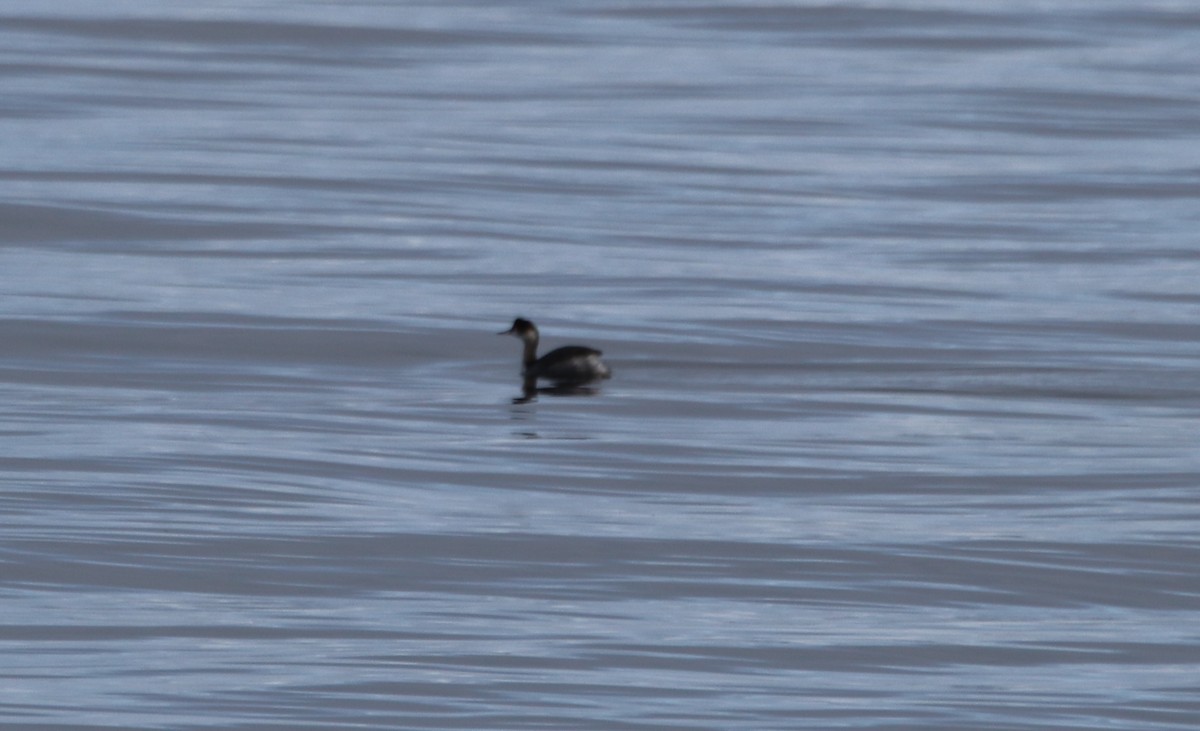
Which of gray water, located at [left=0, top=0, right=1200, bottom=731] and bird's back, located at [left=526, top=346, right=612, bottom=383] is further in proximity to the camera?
bird's back, located at [left=526, top=346, right=612, bottom=383]

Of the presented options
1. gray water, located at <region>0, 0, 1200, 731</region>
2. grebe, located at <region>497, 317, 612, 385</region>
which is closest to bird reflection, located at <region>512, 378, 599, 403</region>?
grebe, located at <region>497, 317, 612, 385</region>

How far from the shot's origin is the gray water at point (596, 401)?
8.62 m

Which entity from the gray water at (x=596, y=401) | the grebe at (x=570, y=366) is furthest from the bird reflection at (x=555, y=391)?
the gray water at (x=596, y=401)

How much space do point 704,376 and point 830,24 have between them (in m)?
28.9

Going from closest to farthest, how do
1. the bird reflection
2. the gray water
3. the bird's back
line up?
the gray water < the bird reflection < the bird's back

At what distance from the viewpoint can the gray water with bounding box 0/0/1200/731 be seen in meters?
8.62

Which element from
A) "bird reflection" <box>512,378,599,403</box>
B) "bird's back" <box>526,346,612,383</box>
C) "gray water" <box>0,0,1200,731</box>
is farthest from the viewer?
"bird's back" <box>526,346,612,383</box>

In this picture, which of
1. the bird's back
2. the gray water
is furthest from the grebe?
the gray water

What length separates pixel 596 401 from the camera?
611 inches

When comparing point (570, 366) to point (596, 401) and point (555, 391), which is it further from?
point (596, 401)

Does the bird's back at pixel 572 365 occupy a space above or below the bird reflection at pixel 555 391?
above

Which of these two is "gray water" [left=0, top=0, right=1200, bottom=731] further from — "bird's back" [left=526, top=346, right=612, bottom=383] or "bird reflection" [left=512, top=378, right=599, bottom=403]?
"bird's back" [left=526, top=346, right=612, bottom=383]

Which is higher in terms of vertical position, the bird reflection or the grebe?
the grebe

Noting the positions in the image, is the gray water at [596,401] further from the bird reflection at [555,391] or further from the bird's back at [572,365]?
the bird's back at [572,365]
